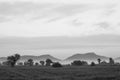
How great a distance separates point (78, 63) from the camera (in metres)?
170

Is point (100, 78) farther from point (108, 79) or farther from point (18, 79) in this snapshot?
point (18, 79)

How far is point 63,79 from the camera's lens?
55.4m

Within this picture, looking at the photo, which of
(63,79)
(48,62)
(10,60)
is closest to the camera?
(63,79)

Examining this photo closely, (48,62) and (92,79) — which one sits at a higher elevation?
(48,62)

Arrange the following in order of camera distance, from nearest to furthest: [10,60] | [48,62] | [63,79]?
[63,79], [10,60], [48,62]

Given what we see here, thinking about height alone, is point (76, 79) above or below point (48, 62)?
below

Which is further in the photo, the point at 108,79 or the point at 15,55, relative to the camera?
the point at 15,55

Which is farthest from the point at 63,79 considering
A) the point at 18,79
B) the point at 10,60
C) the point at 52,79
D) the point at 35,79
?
the point at 10,60

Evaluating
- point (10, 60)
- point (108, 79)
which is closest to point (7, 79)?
point (108, 79)

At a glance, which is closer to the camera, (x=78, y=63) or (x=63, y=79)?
(x=63, y=79)

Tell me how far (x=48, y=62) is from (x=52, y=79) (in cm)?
11025

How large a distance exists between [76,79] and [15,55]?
75773 mm

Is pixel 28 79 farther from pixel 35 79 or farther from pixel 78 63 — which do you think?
pixel 78 63

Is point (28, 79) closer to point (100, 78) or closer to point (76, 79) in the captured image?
point (76, 79)
